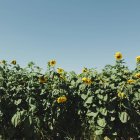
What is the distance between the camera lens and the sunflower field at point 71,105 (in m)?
5.46

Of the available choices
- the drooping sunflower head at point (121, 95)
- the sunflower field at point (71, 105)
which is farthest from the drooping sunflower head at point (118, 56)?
the drooping sunflower head at point (121, 95)

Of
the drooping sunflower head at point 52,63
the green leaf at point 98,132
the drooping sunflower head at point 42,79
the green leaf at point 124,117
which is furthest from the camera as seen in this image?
the drooping sunflower head at point 52,63

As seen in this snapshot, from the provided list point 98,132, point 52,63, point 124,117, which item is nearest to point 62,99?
point 98,132

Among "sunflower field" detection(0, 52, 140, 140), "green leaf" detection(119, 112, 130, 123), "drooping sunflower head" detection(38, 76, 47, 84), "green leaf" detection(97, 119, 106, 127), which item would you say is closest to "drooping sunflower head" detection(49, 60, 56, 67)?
"sunflower field" detection(0, 52, 140, 140)

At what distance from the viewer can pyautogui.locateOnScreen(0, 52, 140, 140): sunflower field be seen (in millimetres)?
5457

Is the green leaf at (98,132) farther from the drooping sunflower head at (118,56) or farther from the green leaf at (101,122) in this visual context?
the drooping sunflower head at (118,56)

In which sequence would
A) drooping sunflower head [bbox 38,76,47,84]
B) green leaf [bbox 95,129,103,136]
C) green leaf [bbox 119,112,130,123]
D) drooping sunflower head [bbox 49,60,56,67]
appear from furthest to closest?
drooping sunflower head [bbox 49,60,56,67]
drooping sunflower head [bbox 38,76,47,84]
green leaf [bbox 95,129,103,136]
green leaf [bbox 119,112,130,123]

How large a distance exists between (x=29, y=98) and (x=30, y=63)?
94 cm

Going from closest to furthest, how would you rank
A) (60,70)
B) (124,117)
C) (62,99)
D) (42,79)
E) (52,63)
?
(124,117)
(62,99)
(42,79)
(52,63)
(60,70)

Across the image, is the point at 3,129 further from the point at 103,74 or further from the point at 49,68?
the point at 103,74

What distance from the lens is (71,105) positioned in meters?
5.89

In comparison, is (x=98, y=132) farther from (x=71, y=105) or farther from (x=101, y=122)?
(x=71, y=105)

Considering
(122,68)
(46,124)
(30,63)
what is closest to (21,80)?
(30,63)

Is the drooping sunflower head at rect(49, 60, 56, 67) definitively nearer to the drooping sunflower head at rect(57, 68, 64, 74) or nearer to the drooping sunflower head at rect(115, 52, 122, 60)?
the drooping sunflower head at rect(57, 68, 64, 74)
